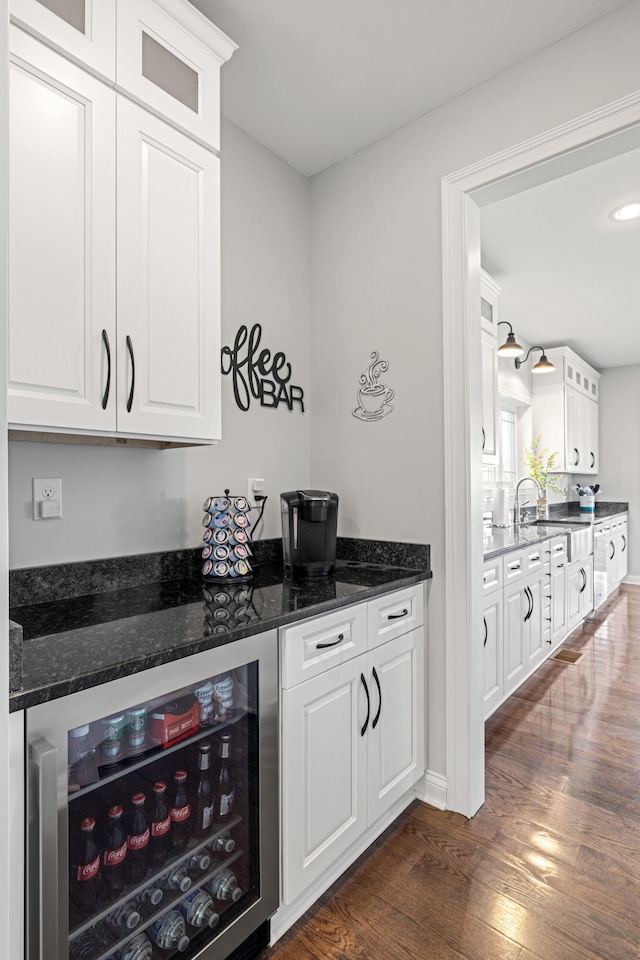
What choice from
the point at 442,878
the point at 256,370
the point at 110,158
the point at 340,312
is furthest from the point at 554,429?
the point at 110,158

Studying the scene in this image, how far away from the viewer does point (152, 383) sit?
59.3 inches

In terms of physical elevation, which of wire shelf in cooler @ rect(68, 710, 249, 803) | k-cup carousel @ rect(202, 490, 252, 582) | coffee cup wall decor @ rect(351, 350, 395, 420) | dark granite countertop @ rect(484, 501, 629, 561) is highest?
coffee cup wall decor @ rect(351, 350, 395, 420)

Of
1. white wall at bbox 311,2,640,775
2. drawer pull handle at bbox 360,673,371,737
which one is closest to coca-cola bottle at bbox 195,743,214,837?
drawer pull handle at bbox 360,673,371,737

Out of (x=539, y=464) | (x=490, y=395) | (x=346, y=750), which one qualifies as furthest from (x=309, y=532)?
(x=539, y=464)

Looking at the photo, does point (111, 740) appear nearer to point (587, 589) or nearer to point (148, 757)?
point (148, 757)

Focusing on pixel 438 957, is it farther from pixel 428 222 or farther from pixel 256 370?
pixel 428 222

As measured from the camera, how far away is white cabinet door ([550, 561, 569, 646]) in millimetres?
3627

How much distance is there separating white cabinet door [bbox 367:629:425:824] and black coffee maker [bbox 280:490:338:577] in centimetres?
40

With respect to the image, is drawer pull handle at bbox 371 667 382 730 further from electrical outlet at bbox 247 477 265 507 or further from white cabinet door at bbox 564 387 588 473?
white cabinet door at bbox 564 387 588 473

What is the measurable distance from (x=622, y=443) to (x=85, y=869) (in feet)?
23.1

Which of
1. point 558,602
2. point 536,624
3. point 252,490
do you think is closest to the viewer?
point 252,490

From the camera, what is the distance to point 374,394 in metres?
2.29

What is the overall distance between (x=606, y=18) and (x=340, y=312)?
51.7 inches

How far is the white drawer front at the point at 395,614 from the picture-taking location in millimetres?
1794
